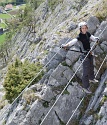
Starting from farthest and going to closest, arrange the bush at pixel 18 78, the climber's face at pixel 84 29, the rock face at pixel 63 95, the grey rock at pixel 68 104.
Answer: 1. the bush at pixel 18 78
2. the grey rock at pixel 68 104
3. the rock face at pixel 63 95
4. the climber's face at pixel 84 29

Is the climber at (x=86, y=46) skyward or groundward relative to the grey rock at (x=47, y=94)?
Answer: skyward

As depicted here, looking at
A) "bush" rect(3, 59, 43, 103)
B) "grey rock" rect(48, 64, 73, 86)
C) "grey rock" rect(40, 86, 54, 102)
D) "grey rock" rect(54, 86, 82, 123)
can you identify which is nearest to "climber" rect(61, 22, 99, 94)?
"grey rock" rect(54, 86, 82, 123)

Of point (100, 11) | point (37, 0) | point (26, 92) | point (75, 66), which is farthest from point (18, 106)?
point (37, 0)

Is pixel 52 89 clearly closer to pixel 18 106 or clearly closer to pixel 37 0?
pixel 18 106

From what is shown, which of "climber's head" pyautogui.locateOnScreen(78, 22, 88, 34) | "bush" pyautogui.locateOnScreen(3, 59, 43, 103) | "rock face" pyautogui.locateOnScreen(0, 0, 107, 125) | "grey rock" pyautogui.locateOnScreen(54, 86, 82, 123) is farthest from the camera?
"bush" pyautogui.locateOnScreen(3, 59, 43, 103)

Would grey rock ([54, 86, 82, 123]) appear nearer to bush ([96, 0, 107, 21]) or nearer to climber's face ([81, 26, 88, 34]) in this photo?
climber's face ([81, 26, 88, 34])

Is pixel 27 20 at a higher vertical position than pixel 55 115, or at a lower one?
lower

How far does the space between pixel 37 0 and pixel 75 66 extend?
4105 inches

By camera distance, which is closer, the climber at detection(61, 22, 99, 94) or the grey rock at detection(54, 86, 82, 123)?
the climber at detection(61, 22, 99, 94)

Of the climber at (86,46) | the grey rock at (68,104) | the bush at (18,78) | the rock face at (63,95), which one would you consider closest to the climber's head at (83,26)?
the climber at (86,46)

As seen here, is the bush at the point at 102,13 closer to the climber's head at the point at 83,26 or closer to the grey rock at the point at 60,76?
the grey rock at the point at 60,76

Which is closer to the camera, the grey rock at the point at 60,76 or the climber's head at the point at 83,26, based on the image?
the climber's head at the point at 83,26

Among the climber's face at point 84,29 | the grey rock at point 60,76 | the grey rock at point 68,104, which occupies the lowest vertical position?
the grey rock at point 68,104

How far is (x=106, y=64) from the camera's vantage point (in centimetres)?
1947
